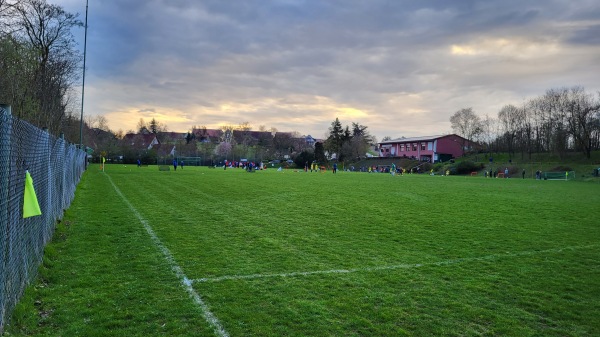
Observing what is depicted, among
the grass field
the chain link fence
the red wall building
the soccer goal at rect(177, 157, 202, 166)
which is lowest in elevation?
the grass field

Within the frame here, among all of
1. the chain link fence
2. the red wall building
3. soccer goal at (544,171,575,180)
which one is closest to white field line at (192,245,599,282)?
the chain link fence

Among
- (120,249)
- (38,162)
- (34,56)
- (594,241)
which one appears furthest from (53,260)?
(34,56)

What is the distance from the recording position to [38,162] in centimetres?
652

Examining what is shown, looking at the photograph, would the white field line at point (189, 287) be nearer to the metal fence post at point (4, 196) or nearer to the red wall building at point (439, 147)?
the metal fence post at point (4, 196)

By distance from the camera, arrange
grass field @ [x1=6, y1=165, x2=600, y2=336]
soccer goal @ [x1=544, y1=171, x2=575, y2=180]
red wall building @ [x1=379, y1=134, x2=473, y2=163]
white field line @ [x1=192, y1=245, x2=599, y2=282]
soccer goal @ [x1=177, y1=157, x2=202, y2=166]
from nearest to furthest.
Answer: grass field @ [x1=6, y1=165, x2=600, y2=336], white field line @ [x1=192, y1=245, x2=599, y2=282], soccer goal @ [x1=544, y1=171, x2=575, y2=180], soccer goal @ [x1=177, y1=157, x2=202, y2=166], red wall building @ [x1=379, y1=134, x2=473, y2=163]

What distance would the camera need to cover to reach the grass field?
4297mm

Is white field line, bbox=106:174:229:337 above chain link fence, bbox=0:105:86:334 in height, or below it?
below

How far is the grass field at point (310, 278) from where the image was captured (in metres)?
4.30

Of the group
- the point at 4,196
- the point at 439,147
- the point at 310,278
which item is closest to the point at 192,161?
the point at 439,147

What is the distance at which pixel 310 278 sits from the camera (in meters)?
5.96

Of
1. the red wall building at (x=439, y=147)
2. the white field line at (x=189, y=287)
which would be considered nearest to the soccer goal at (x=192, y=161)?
the red wall building at (x=439, y=147)

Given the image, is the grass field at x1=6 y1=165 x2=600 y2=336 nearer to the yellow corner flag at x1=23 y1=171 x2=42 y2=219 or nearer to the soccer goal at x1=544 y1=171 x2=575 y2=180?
the yellow corner flag at x1=23 y1=171 x2=42 y2=219

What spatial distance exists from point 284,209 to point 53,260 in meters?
8.29

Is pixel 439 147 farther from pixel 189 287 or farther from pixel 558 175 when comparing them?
pixel 189 287
